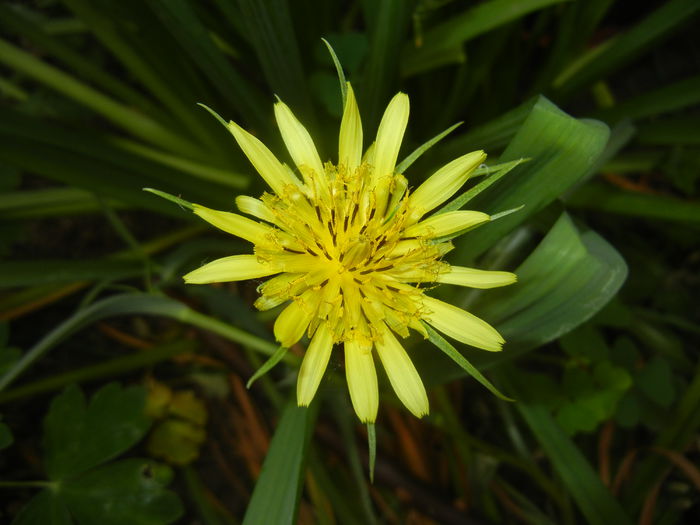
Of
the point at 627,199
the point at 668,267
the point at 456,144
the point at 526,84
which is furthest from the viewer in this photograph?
the point at 526,84

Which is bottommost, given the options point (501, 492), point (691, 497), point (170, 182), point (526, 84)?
point (691, 497)

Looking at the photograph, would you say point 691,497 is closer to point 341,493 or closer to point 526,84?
point 341,493

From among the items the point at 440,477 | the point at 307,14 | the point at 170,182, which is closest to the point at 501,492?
the point at 440,477

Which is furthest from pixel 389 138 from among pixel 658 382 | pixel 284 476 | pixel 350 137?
pixel 658 382

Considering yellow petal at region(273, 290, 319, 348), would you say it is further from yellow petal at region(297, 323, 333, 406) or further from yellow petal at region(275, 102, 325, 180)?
yellow petal at region(275, 102, 325, 180)

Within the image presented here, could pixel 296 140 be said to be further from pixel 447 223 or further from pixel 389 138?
pixel 447 223
